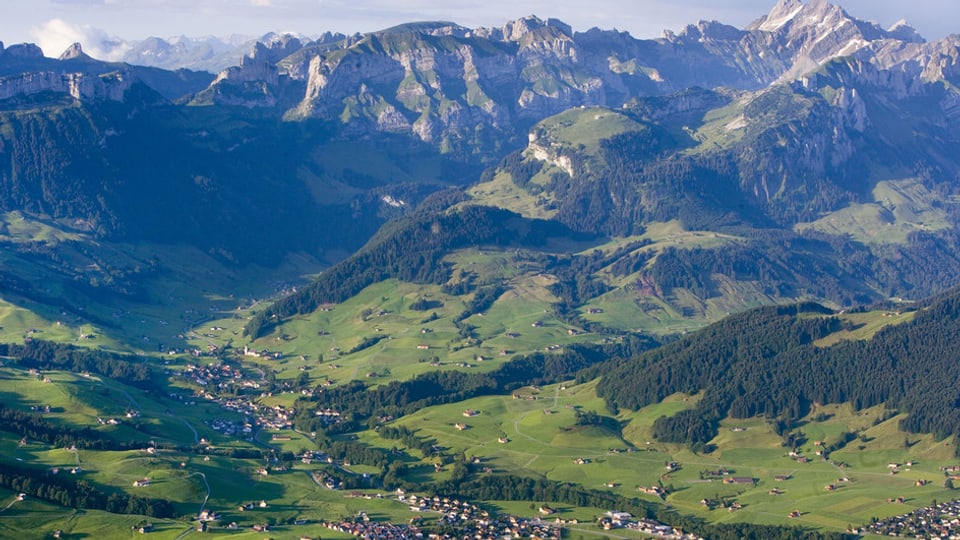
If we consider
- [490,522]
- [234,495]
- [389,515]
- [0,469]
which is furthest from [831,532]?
[0,469]

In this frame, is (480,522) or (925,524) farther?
(480,522)

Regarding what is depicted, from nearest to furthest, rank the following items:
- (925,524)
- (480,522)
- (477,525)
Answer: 1. (477,525)
2. (925,524)
3. (480,522)

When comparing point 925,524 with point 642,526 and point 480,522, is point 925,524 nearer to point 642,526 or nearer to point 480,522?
point 642,526

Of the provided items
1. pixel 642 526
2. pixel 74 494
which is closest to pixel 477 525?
pixel 642 526

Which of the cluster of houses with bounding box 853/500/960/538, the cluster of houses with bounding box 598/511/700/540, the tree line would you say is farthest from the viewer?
the cluster of houses with bounding box 598/511/700/540

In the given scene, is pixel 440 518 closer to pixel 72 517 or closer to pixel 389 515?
pixel 389 515

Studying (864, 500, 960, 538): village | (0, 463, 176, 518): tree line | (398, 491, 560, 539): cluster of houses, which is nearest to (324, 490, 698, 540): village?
(398, 491, 560, 539): cluster of houses

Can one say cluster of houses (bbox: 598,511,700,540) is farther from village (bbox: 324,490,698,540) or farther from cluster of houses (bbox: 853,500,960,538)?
cluster of houses (bbox: 853,500,960,538)

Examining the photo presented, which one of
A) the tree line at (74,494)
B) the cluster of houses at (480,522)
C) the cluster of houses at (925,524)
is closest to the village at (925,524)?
the cluster of houses at (925,524)
